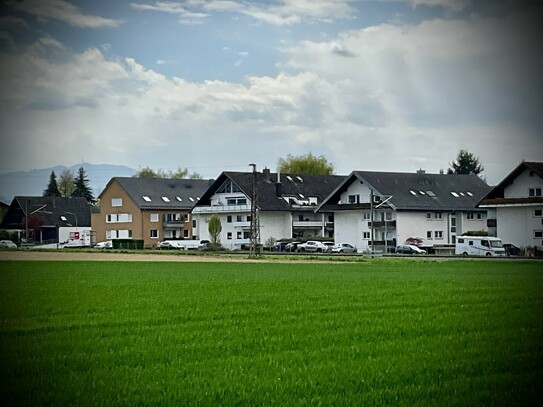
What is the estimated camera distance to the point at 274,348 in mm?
14797

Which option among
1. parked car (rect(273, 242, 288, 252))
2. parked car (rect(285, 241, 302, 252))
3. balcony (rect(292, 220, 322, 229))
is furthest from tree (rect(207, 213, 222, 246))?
parked car (rect(285, 241, 302, 252))

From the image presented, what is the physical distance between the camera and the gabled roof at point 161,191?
116m

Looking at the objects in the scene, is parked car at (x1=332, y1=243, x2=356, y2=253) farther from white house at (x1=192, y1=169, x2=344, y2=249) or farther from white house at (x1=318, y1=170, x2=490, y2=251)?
white house at (x1=192, y1=169, x2=344, y2=249)

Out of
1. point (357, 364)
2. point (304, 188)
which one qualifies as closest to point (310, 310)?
point (357, 364)

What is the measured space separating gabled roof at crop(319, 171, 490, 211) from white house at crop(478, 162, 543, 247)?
12827 millimetres

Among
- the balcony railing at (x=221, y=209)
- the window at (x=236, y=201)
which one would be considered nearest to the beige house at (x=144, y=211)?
the balcony railing at (x=221, y=209)

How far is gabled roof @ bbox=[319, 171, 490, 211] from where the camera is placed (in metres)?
89.8

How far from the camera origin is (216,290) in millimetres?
29047

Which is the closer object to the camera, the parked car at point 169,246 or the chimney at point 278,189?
the parked car at point 169,246

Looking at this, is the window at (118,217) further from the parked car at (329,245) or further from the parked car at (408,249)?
the parked car at (408,249)

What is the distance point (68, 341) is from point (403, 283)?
1833 cm

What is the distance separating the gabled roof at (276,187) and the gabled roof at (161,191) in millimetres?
9352

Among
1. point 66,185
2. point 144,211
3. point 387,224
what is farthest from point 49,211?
point 387,224

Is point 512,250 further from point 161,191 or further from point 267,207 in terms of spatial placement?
point 161,191
